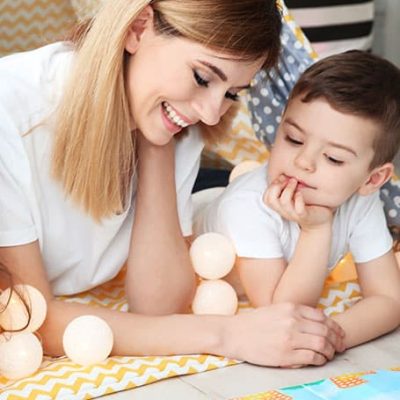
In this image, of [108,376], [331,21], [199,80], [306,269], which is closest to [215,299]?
[306,269]

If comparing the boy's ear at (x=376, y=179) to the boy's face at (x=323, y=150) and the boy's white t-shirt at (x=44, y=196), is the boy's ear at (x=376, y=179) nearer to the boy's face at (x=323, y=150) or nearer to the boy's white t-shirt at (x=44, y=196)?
the boy's face at (x=323, y=150)

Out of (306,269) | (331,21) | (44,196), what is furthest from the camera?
(331,21)

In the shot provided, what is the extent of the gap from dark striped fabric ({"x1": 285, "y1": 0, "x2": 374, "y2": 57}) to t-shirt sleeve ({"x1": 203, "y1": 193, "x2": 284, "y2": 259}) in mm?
1077

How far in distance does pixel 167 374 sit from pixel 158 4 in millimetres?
549

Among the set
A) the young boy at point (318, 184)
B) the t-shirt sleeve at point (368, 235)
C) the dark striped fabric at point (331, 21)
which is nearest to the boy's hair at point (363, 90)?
the young boy at point (318, 184)

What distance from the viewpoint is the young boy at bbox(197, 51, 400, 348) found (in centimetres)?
166

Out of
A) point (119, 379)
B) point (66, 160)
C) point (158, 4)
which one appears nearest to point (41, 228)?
point (66, 160)

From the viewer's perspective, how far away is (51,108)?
5.05 ft

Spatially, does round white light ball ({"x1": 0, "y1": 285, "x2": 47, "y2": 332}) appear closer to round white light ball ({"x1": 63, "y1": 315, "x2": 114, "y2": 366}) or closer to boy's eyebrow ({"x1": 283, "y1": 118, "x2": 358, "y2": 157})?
round white light ball ({"x1": 63, "y1": 315, "x2": 114, "y2": 366})

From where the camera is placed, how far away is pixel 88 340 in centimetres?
148

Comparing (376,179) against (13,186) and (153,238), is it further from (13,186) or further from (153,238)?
(13,186)

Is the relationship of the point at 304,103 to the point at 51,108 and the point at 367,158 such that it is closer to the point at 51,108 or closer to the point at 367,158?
the point at 367,158

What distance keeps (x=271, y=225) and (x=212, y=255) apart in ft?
0.38

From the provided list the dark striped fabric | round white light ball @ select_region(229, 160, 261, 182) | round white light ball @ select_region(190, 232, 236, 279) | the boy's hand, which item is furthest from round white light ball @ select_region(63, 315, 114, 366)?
the dark striped fabric
